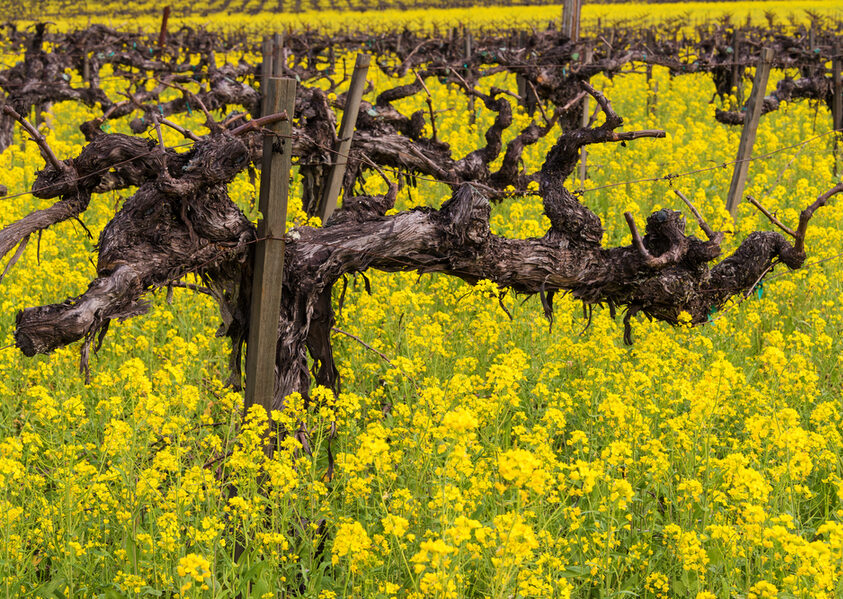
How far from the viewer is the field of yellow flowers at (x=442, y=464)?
11.5 ft

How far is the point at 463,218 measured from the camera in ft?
14.8

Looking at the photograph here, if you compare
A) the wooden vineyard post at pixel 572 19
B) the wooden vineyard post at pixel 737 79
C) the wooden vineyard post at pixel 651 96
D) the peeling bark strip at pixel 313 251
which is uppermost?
the wooden vineyard post at pixel 572 19

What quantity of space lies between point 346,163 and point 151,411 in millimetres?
3342

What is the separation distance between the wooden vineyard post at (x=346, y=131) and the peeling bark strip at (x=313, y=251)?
139 centimetres

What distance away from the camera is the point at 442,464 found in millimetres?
4469

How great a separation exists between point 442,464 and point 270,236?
1.42 m

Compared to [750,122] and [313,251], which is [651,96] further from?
[313,251]

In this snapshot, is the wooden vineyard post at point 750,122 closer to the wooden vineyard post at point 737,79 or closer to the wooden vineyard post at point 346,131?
the wooden vineyard post at point 346,131

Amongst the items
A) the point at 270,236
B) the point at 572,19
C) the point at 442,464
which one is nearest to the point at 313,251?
the point at 270,236

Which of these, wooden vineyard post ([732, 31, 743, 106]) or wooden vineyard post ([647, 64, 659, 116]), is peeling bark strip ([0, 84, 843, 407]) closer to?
wooden vineyard post ([647, 64, 659, 116])

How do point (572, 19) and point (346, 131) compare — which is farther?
→ point (572, 19)

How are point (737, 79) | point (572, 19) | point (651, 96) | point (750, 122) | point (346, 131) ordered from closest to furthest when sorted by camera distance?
point (346, 131) < point (750, 122) < point (572, 19) < point (737, 79) < point (651, 96)

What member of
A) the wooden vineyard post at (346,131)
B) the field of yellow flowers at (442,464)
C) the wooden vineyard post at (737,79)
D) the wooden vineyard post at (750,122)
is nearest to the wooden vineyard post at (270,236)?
the field of yellow flowers at (442,464)

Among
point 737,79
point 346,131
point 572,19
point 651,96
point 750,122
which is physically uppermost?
point 572,19
